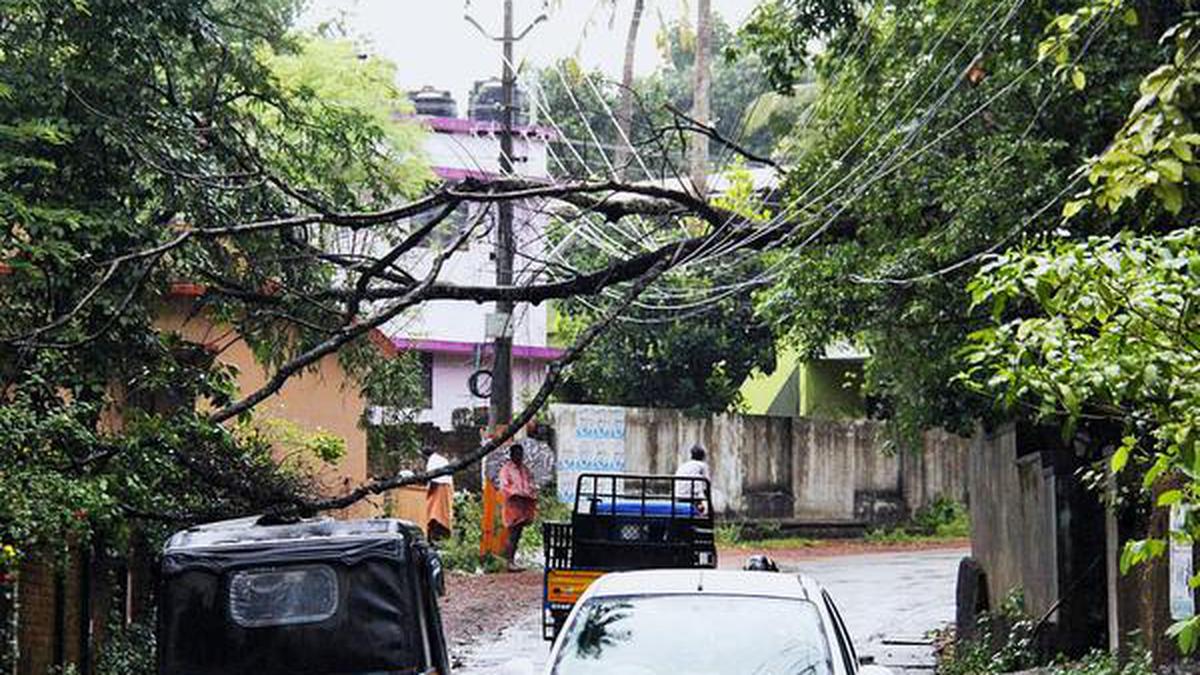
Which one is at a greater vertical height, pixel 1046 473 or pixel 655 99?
pixel 655 99

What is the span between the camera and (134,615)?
18578mm

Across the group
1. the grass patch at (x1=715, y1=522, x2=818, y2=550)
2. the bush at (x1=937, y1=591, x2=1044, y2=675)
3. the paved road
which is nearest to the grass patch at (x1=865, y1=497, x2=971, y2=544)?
the grass patch at (x1=715, y1=522, x2=818, y2=550)

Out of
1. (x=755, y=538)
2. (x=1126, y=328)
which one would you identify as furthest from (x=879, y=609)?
(x=1126, y=328)

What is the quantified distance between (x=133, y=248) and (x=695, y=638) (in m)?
7.43

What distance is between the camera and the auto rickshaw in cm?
1267

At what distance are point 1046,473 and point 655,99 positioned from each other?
28896 millimetres

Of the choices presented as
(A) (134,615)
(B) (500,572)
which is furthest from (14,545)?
(B) (500,572)

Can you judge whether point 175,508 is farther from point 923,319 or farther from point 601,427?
point 601,427

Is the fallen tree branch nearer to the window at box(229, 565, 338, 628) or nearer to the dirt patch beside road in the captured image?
the window at box(229, 565, 338, 628)

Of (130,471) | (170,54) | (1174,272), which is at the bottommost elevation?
(130,471)

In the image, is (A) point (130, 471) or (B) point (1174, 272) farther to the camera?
(A) point (130, 471)

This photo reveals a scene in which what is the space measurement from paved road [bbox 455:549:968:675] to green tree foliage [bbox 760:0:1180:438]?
2883 millimetres

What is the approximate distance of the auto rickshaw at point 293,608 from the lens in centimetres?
1267

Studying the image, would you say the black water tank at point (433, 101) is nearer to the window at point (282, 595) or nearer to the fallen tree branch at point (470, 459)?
the fallen tree branch at point (470, 459)
